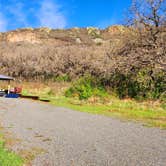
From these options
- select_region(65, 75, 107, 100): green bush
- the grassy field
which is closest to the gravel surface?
the grassy field

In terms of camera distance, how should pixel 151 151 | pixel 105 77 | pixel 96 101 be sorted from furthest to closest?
pixel 105 77
pixel 96 101
pixel 151 151

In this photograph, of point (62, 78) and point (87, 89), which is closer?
point (87, 89)

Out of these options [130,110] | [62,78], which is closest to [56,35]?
[62,78]

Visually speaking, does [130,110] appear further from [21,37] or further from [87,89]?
[21,37]

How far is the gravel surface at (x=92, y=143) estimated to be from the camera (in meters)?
7.53

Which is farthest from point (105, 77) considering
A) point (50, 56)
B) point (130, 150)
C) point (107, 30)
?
point (107, 30)

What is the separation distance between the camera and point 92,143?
31.6ft

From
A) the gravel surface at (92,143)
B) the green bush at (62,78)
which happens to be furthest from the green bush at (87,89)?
the green bush at (62,78)

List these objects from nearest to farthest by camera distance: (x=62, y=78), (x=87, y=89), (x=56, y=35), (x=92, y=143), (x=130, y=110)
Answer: (x=92, y=143) → (x=130, y=110) → (x=87, y=89) → (x=62, y=78) → (x=56, y=35)

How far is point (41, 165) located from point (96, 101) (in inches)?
739

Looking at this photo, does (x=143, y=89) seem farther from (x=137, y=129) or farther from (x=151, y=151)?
(x=151, y=151)

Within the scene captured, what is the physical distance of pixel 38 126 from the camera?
13258 mm

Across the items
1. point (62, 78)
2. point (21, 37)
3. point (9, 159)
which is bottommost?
point (9, 159)

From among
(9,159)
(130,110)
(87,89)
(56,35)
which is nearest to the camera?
(9,159)
